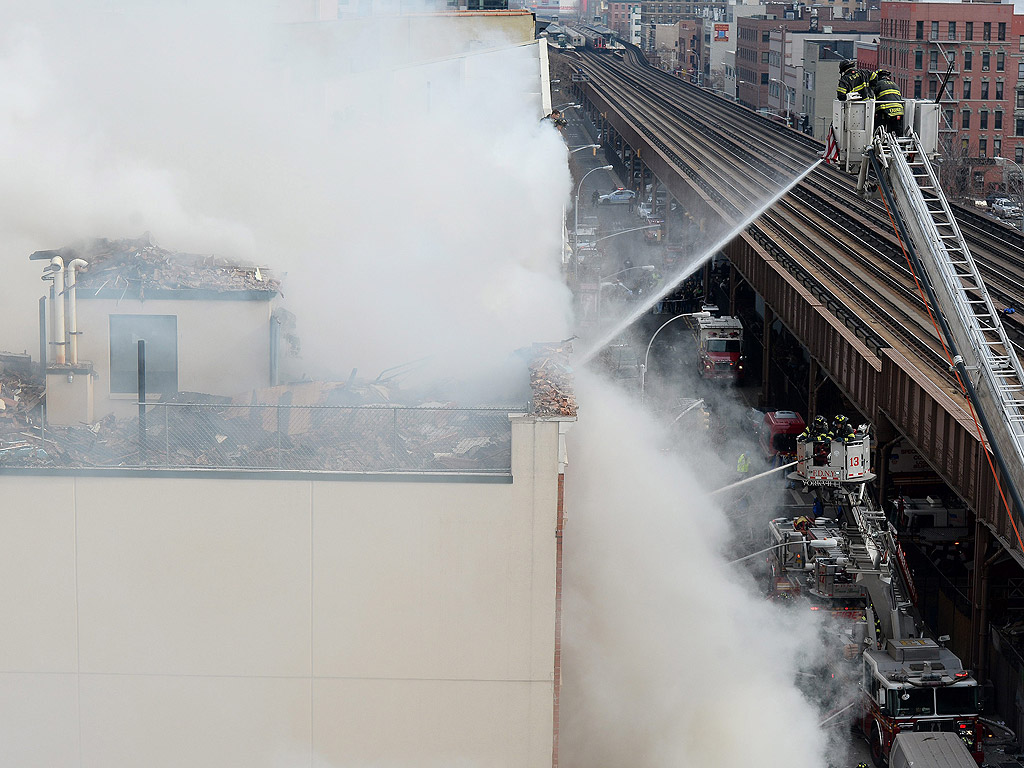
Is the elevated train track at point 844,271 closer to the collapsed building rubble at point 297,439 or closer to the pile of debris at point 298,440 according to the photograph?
the collapsed building rubble at point 297,439

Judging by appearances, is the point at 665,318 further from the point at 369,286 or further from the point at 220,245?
the point at 220,245

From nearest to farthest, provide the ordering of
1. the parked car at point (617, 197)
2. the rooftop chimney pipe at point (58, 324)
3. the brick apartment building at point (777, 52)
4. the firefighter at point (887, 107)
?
the rooftop chimney pipe at point (58, 324) → the firefighter at point (887, 107) → the parked car at point (617, 197) → the brick apartment building at point (777, 52)

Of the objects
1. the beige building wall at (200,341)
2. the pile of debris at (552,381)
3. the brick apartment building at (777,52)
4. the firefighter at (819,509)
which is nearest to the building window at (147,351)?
the beige building wall at (200,341)

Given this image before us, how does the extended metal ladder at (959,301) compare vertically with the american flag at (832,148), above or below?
below

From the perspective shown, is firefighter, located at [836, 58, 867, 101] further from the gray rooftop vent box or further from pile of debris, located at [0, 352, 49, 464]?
pile of debris, located at [0, 352, 49, 464]

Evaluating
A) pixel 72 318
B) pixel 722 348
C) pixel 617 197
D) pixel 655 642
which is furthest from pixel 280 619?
pixel 617 197
